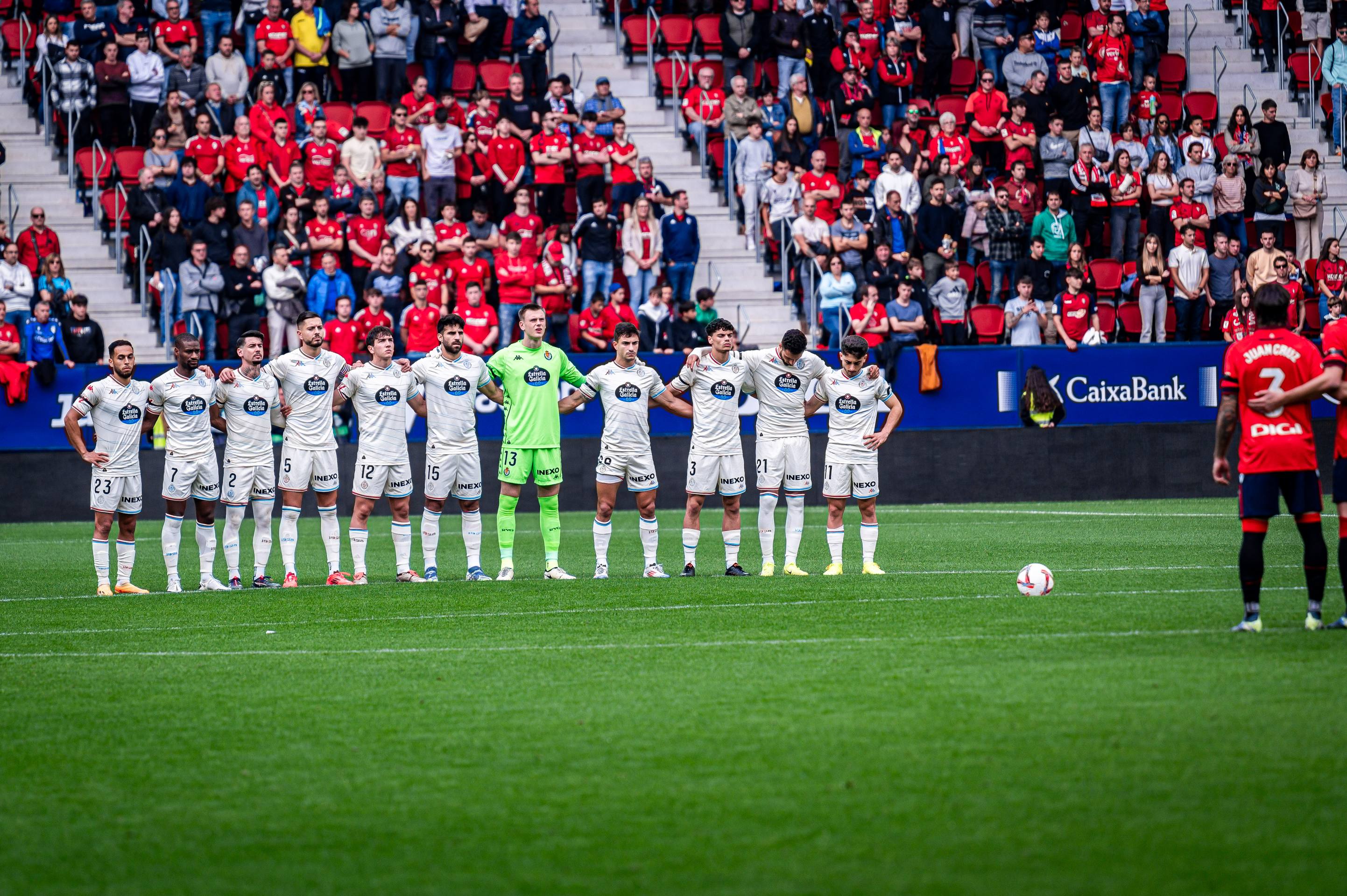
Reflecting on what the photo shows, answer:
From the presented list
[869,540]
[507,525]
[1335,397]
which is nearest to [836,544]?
[869,540]

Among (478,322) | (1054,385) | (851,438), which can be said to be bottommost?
(1054,385)

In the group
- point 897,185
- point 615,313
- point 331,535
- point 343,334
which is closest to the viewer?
point 331,535

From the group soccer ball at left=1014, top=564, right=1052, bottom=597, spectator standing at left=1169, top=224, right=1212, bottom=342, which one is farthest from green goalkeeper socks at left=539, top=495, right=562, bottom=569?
spectator standing at left=1169, top=224, right=1212, bottom=342

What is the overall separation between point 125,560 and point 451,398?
132 inches

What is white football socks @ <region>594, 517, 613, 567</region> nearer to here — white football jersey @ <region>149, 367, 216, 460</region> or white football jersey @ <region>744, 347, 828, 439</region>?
white football jersey @ <region>744, 347, 828, 439</region>

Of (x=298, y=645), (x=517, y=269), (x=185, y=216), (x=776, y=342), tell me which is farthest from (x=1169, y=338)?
(x=298, y=645)

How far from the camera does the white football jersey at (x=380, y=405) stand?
14.8m

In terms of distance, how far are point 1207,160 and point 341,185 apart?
14.5m

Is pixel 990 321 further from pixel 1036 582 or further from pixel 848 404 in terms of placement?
pixel 1036 582

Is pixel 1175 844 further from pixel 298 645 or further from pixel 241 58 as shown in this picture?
pixel 241 58

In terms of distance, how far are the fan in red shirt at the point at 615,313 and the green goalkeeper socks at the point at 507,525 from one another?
9.21m

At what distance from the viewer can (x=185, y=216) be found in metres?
24.0

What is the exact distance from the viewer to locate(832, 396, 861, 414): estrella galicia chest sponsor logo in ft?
48.2

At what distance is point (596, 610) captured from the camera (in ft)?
38.7
